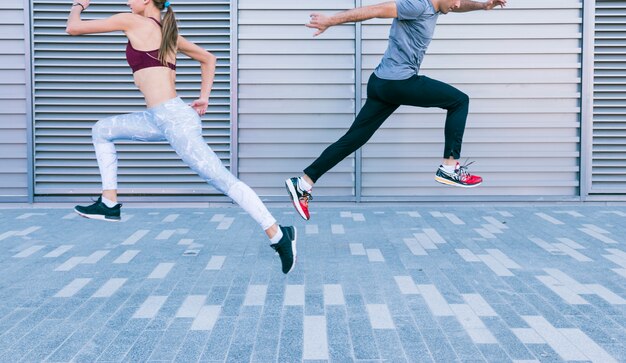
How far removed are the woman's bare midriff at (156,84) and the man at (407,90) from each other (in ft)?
4.06

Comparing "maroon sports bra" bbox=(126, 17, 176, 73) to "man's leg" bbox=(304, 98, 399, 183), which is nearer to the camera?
"maroon sports bra" bbox=(126, 17, 176, 73)

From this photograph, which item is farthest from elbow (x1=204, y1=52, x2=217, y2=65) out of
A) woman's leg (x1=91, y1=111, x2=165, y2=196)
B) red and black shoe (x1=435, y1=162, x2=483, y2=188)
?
red and black shoe (x1=435, y1=162, x2=483, y2=188)

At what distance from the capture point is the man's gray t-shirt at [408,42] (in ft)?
18.9

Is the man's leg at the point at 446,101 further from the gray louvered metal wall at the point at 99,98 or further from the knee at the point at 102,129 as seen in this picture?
the gray louvered metal wall at the point at 99,98

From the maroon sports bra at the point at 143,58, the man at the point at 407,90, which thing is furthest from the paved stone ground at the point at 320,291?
the maroon sports bra at the point at 143,58

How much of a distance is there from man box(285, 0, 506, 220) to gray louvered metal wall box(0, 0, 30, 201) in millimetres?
4538

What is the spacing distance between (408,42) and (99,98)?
187 inches

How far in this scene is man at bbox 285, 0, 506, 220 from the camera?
576cm

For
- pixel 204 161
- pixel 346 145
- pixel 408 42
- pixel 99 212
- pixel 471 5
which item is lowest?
pixel 99 212

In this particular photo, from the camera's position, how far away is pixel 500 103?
362 inches

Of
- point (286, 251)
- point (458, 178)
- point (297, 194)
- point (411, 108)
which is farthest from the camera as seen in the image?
point (411, 108)

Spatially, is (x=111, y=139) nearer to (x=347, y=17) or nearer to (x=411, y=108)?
(x=347, y=17)

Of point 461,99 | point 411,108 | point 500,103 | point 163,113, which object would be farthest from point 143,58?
point 500,103

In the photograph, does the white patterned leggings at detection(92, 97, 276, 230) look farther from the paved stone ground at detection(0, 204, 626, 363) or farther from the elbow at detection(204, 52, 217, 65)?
the paved stone ground at detection(0, 204, 626, 363)
